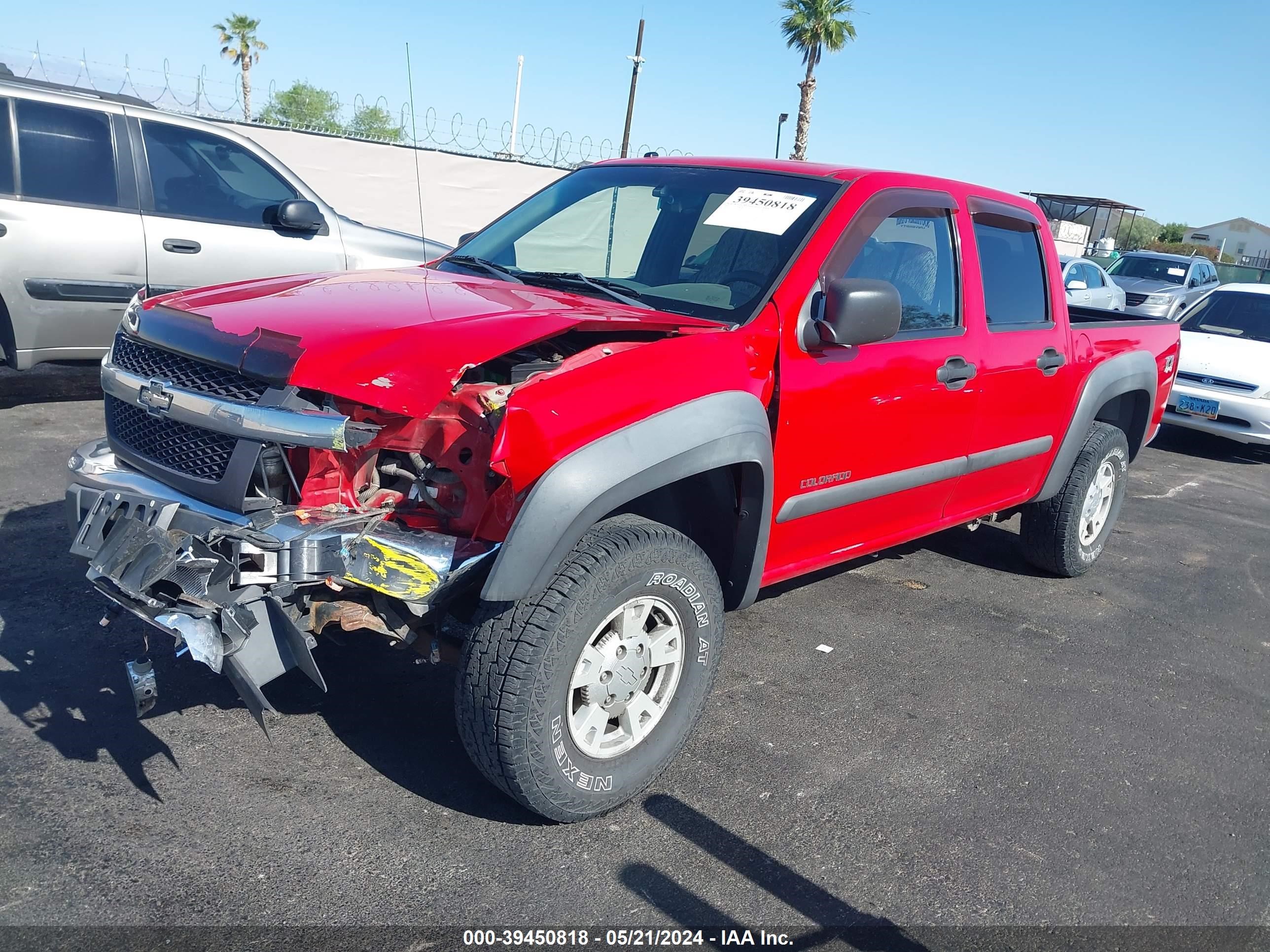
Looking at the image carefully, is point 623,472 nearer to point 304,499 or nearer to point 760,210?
point 304,499

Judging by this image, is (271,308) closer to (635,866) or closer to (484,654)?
(484,654)

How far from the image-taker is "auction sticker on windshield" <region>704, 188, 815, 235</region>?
3.64 m

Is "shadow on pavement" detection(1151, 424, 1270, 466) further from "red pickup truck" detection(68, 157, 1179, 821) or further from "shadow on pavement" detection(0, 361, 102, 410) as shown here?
"shadow on pavement" detection(0, 361, 102, 410)

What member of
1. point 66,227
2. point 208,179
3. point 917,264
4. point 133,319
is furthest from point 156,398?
point 208,179

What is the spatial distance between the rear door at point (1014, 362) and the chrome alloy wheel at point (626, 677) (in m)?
1.86

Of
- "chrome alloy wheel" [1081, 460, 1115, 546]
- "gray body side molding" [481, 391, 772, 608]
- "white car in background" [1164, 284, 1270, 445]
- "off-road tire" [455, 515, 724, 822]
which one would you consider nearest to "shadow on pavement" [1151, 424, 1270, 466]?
"white car in background" [1164, 284, 1270, 445]

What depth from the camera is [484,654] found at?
264 cm

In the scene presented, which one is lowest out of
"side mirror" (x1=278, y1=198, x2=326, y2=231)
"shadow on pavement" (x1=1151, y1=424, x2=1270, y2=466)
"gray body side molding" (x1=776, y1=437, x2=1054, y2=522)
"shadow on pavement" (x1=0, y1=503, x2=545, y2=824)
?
"shadow on pavement" (x1=1151, y1=424, x2=1270, y2=466)

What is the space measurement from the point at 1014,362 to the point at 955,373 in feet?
1.77

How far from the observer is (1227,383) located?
9.39m

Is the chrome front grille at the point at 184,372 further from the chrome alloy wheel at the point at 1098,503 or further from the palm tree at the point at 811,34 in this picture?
the palm tree at the point at 811,34

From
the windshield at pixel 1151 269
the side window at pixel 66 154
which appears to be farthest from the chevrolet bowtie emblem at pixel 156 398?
the windshield at pixel 1151 269

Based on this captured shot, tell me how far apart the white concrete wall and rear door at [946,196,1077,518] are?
10376 mm

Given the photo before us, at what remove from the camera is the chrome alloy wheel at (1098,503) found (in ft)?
17.6
